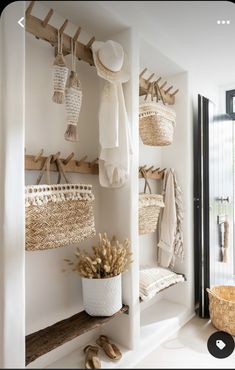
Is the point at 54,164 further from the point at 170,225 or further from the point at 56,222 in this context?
the point at 170,225

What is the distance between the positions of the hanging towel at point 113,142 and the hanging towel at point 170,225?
2.23 feet

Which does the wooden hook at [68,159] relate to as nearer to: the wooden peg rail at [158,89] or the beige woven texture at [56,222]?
the beige woven texture at [56,222]

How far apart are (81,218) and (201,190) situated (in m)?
0.66

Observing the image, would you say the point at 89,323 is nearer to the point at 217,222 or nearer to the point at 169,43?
the point at 217,222

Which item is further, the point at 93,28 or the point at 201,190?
the point at 201,190

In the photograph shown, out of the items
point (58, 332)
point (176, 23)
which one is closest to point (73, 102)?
point (176, 23)

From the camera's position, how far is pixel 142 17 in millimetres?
354

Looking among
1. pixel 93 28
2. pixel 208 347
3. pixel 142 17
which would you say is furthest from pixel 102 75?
pixel 208 347

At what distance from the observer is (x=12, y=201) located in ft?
2.29

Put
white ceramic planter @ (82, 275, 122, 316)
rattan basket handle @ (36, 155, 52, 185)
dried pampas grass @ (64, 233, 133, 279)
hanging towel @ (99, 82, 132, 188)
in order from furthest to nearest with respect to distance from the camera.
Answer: rattan basket handle @ (36, 155, 52, 185), white ceramic planter @ (82, 275, 122, 316), hanging towel @ (99, 82, 132, 188), dried pampas grass @ (64, 233, 133, 279)

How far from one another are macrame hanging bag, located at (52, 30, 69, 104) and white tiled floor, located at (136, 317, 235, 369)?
2.29 ft

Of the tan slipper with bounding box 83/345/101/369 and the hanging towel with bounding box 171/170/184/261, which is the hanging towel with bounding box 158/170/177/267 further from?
the tan slipper with bounding box 83/345/101/369

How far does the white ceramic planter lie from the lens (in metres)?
0.72

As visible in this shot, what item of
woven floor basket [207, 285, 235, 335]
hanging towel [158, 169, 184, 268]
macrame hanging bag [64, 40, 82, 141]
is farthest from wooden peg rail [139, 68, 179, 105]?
woven floor basket [207, 285, 235, 335]
